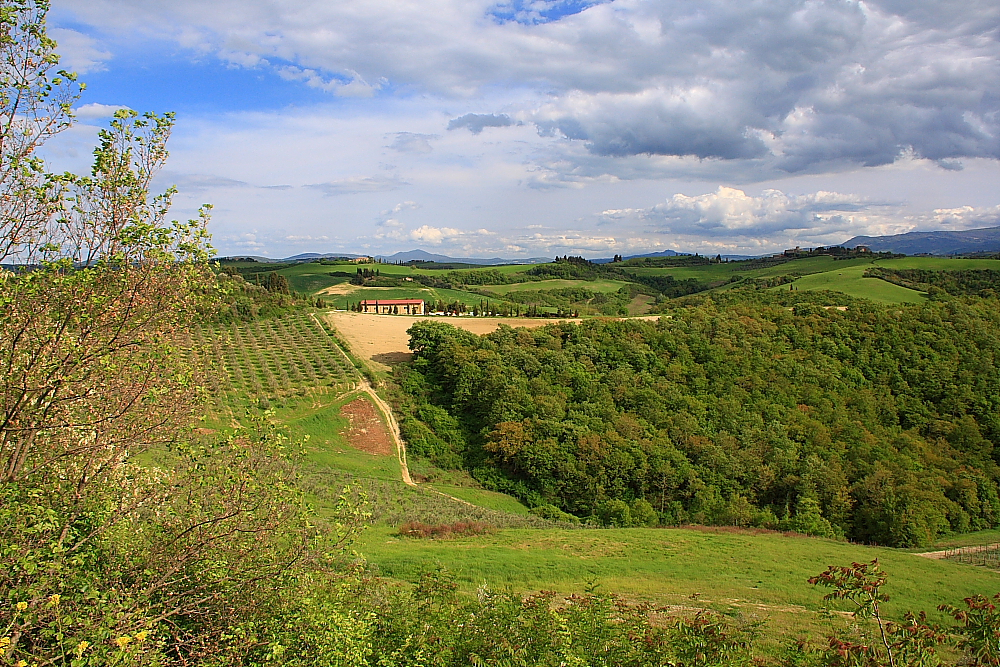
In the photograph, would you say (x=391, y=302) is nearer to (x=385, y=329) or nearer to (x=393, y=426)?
(x=385, y=329)

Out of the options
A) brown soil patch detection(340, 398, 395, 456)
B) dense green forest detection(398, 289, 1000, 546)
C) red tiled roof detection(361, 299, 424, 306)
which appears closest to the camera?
dense green forest detection(398, 289, 1000, 546)

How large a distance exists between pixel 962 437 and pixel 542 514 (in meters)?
35.7

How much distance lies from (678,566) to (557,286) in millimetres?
105624

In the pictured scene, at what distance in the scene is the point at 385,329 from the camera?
64.5 metres

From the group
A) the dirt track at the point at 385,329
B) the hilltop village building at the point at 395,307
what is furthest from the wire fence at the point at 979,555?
the hilltop village building at the point at 395,307

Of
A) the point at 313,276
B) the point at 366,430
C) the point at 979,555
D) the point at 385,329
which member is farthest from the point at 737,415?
the point at 313,276

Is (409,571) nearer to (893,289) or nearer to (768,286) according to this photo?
(893,289)

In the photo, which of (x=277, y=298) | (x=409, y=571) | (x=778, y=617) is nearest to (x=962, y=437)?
(x=778, y=617)

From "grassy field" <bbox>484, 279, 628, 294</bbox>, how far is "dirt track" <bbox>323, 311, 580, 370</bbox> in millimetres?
46315

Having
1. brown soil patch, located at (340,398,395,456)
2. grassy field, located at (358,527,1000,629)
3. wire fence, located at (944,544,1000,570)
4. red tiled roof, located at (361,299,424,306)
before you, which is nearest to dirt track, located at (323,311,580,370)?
brown soil patch, located at (340,398,395,456)

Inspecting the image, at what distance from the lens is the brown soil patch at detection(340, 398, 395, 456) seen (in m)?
39.0

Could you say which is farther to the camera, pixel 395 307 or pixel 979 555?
pixel 395 307

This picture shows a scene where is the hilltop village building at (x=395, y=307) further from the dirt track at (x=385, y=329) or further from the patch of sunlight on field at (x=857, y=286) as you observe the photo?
the patch of sunlight on field at (x=857, y=286)

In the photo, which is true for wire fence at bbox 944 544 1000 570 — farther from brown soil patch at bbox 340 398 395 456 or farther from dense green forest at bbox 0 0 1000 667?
brown soil patch at bbox 340 398 395 456
